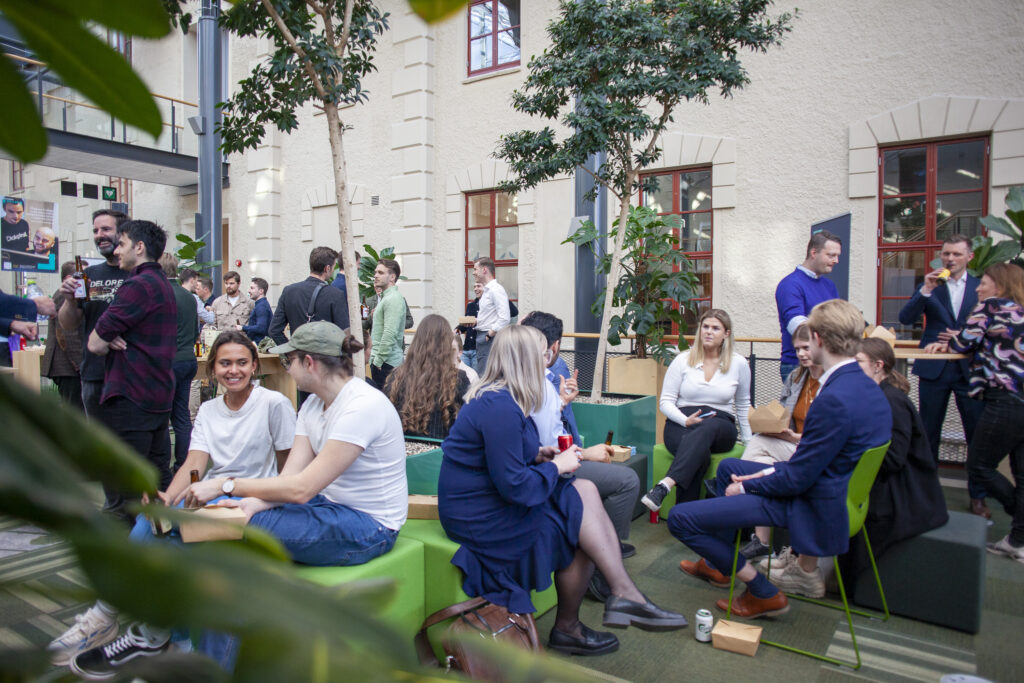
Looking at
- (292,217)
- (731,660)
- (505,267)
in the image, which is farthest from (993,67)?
(292,217)

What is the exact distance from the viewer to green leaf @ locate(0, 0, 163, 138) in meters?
0.26

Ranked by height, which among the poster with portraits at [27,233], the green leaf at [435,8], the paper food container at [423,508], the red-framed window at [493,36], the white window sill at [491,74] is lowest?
the paper food container at [423,508]

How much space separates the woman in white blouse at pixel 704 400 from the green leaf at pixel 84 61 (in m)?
4.31

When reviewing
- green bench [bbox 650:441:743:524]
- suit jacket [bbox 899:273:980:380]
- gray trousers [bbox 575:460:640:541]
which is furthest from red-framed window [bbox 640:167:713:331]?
gray trousers [bbox 575:460:640:541]

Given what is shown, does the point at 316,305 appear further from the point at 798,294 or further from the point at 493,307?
the point at 798,294

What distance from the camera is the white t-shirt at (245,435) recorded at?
3123mm

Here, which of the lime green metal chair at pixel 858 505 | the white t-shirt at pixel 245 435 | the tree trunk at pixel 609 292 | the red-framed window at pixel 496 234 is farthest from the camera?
the red-framed window at pixel 496 234

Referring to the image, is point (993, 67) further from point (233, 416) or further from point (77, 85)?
point (77, 85)

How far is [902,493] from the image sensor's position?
3.35 meters

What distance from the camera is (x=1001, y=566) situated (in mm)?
3932

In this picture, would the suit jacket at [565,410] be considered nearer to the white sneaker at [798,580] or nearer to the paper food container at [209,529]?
the white sneaker at [798,580]

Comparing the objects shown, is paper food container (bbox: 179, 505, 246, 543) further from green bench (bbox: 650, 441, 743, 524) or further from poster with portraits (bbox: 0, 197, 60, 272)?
poster with portraits (bbox: 0, 197, 60, 272)

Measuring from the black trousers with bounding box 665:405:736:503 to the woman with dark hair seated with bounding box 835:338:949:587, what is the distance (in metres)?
1.09

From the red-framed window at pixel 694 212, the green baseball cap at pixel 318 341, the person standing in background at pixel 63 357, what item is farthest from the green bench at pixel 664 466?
the red-framed window at pixel 694 212
